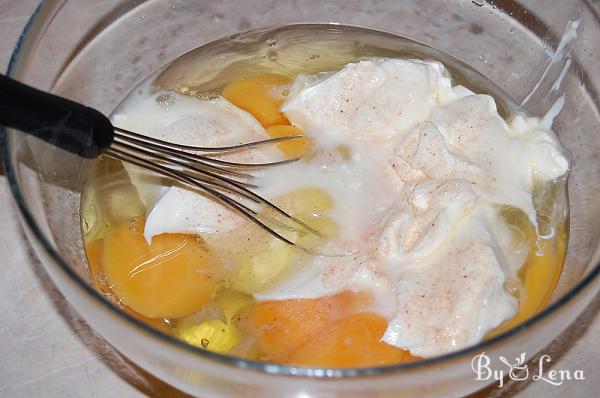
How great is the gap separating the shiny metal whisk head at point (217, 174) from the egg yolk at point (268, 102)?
2.5 inches

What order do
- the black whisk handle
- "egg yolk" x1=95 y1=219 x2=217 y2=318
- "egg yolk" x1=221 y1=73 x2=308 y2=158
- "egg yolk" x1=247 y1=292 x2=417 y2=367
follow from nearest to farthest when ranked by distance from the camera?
1. the black whisk handle
2. "egg yolk" x1=247 y1=292 x2=417 y2=367
3. "egg yolk" x1=95 y1=219 x2=217 y2=318
4. "egg yolk" x1=221 y1=73 x2=308 y2=158

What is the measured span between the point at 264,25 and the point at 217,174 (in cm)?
63

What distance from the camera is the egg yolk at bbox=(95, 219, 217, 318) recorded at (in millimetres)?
1521

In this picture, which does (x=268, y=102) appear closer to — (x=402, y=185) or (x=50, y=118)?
(x=402, y=185)

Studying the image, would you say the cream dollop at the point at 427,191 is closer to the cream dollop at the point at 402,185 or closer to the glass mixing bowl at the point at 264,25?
the cream dollop at the point at 402,185

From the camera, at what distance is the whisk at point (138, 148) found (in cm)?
125

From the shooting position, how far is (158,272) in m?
1.54

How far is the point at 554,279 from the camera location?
1571mm

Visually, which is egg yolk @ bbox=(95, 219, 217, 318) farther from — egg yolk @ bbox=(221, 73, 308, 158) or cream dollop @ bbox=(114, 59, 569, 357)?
egg yolk @ bbox=(221, 73, 308, 158)

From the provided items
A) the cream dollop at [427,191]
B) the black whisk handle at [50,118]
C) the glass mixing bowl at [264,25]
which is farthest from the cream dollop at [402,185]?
the black whisk handle at [50,118]

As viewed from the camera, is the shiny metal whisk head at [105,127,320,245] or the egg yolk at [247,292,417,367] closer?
the egg yolk at [247,292,417,367]

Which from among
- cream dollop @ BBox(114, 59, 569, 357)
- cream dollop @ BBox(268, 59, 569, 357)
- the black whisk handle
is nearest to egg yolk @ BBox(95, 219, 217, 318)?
cream dollop @ BBox(114, 59, 569, 357)

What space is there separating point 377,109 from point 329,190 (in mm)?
227

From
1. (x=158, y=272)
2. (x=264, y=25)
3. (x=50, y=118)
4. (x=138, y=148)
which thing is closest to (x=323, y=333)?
(x=158, y=272)
